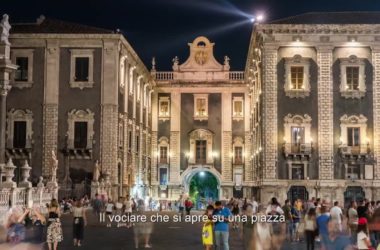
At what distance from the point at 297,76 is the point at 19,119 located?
19027 mm

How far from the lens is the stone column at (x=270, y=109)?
44625 millimetres

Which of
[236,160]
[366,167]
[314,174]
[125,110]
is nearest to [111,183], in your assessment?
[125,110]

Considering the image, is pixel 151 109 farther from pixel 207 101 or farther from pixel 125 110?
pixel 125 110

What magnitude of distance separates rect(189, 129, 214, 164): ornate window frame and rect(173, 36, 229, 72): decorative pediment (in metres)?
5.93

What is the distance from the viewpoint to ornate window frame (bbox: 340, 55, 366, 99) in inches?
1781

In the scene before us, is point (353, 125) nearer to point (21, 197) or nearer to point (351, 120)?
point (351, 120)

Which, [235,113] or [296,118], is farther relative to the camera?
[235,113]

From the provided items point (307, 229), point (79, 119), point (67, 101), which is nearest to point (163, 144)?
point (79, 119)

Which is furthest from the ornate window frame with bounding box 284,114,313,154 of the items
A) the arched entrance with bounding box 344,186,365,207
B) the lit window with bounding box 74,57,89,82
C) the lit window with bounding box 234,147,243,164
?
the lit window with bounding box 234,147,243,164

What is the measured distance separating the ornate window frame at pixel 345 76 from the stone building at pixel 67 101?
1493cm

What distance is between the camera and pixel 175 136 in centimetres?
6544

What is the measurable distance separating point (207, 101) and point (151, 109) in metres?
5.35

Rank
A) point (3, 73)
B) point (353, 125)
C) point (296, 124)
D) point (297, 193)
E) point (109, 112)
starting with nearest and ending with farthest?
point (3, 73) → point (297, 193) → point (296, 124) → point (353, 125) → point (109, 112)

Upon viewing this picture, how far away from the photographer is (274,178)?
146ft
